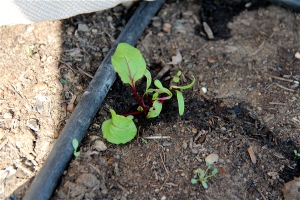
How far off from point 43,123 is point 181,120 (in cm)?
75

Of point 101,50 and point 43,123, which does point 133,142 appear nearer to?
point 43,123

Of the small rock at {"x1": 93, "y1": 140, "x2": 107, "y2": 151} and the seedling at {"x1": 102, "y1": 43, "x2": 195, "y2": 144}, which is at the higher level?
the seedling at {"x1": 102, "y1": 43, "x2": 195, "y2": 144}

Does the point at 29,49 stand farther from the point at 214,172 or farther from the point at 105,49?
the point at 214,172

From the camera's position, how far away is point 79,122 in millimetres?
1747

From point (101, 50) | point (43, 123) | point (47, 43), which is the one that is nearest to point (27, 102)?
point (43, 123)

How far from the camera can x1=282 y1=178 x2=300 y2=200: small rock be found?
5.30ft

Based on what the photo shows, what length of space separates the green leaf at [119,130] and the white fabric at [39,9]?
0.71 m

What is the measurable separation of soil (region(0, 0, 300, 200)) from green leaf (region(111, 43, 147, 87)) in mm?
204

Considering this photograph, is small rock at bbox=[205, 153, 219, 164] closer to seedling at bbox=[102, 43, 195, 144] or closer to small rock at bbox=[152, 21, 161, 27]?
seedling at bbox=[102, 43, 195, 144]

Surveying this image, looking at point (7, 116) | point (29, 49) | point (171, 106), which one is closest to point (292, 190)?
point (171, 106)

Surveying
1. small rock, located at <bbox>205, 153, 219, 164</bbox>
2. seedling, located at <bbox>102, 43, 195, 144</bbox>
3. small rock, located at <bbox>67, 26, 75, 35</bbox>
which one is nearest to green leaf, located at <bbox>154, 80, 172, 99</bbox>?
seedling, located at <bbox>102, 43, 195, 144</bbox>

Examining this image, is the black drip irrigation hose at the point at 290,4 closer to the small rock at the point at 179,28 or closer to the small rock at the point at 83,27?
the small rock at the point at 179,28

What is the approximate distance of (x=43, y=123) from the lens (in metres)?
1.83

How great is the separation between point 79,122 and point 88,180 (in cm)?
30
